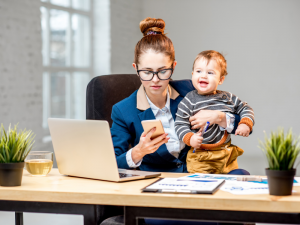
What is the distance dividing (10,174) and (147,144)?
493 millimetres

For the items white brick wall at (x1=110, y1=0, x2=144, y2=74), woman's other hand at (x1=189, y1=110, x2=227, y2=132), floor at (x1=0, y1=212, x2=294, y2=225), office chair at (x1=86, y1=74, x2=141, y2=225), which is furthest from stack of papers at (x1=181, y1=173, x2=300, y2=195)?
white brick wall at (x1=110, y1=0, x2=144, y2=74)

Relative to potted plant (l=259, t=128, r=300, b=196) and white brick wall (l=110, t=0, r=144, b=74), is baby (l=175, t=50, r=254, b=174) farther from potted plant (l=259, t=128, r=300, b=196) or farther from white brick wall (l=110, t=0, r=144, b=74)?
white brick wall (l=110, t=0, r=144, b=74)

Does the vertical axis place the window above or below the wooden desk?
above

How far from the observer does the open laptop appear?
48.0 inches

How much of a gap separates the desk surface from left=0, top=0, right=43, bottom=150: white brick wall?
2.73 meters

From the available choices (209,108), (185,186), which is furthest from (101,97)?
(185,186)

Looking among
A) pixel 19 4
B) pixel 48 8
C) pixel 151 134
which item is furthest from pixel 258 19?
pixel 151 134

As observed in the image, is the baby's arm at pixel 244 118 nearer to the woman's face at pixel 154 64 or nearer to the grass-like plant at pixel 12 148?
the woman's face at pixel 154 64

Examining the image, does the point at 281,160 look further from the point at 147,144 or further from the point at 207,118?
the point at 207,118

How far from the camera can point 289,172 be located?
1012 millimetres

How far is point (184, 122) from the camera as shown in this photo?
1.77 meters

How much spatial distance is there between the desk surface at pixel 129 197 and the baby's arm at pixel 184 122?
438 mm

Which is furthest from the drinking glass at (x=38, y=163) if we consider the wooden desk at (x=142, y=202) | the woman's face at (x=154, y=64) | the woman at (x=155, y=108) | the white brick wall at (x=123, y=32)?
the white brick wall at (x=123, y=32)

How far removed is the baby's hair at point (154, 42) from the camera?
1.77 metres
